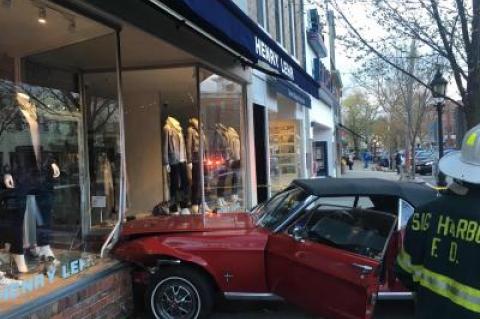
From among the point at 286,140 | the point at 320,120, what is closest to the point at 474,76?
the point at 286,140

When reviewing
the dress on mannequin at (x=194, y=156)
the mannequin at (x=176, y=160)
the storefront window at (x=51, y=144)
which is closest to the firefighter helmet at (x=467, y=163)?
the storefront window at (x=51, y=144)

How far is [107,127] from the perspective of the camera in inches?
360

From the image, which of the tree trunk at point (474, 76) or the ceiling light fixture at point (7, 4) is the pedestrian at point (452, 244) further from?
the tree trunk at point (474, 76)

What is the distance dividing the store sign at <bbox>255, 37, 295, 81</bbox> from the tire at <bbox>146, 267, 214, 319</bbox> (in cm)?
371

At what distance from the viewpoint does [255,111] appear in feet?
49.7

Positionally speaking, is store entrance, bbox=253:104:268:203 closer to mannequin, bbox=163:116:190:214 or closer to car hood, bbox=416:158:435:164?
mannequin, bbox=163:116:190:214

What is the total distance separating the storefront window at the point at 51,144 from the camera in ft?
20.2

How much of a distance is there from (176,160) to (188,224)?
443 centimetres

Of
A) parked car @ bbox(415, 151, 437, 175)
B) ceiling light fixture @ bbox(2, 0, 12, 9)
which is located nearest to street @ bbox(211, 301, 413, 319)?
ceiling light fixture @ bbox(2, 0, 12, 9)

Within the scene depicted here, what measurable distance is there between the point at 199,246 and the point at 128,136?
6397mm

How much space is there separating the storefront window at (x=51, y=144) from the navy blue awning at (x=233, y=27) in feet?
4.17

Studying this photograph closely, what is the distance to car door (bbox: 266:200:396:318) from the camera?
5387 mm

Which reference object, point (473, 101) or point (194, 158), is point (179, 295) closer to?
point (473, 101)

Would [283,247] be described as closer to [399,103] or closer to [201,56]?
[201,56]
